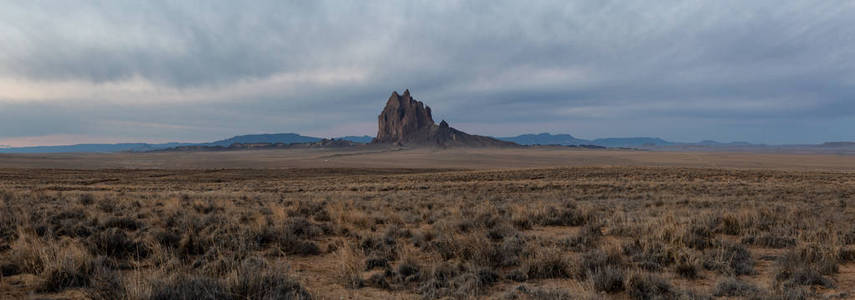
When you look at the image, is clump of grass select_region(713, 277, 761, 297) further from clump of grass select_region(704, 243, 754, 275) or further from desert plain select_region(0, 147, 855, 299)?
clump of grass select_region(704, 243, 754, 275)

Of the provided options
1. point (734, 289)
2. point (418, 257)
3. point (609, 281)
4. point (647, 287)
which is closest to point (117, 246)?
point (418, 257)

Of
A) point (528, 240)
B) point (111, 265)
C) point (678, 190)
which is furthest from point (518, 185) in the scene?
point (111, 265)

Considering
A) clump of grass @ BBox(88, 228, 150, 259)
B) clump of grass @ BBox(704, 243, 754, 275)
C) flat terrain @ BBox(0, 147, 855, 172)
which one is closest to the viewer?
clump of grass @ BBox(704, 243, 754, 275)

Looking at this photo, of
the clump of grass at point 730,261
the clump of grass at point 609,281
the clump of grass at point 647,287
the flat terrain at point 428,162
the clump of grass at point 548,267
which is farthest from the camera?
the flat terrain at point 428,162

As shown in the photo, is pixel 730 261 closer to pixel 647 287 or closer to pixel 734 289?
pixel 734 289

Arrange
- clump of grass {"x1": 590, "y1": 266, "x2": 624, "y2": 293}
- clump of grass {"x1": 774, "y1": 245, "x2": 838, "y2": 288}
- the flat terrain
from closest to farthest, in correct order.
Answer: clump of grass {"x1": 590, "y1": 266, "x2": 624, "y2": 293} → clump of grass {"x1": 774, "y1": 245, "x2": 838, "y2": 288} → the flat terrain

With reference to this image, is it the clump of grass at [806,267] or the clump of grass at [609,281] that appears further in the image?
the clump of grass at [806,267]

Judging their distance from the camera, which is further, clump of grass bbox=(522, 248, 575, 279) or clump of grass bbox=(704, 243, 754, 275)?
clump of grass bbox=(704, 243, 754, 275)

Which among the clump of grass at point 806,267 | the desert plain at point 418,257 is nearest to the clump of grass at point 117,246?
the desert plain at point 418,257

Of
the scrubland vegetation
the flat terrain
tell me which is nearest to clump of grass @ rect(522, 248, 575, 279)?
the scrubland vegetation

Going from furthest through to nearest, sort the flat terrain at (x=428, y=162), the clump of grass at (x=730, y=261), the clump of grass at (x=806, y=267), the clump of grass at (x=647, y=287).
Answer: the flat terrain at (x=428, y=162) < the clump of grass at (x=730, y=261) < the clump of grass at (x=806, y=267) < the clump of grass at (x=647, y=287)

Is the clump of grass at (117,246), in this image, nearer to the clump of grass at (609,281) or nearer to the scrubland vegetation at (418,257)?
the scrubland vegetation at (418,257)

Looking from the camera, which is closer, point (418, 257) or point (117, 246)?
point (418, 257)

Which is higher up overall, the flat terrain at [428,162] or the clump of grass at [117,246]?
the clump of grass at [117,246]
